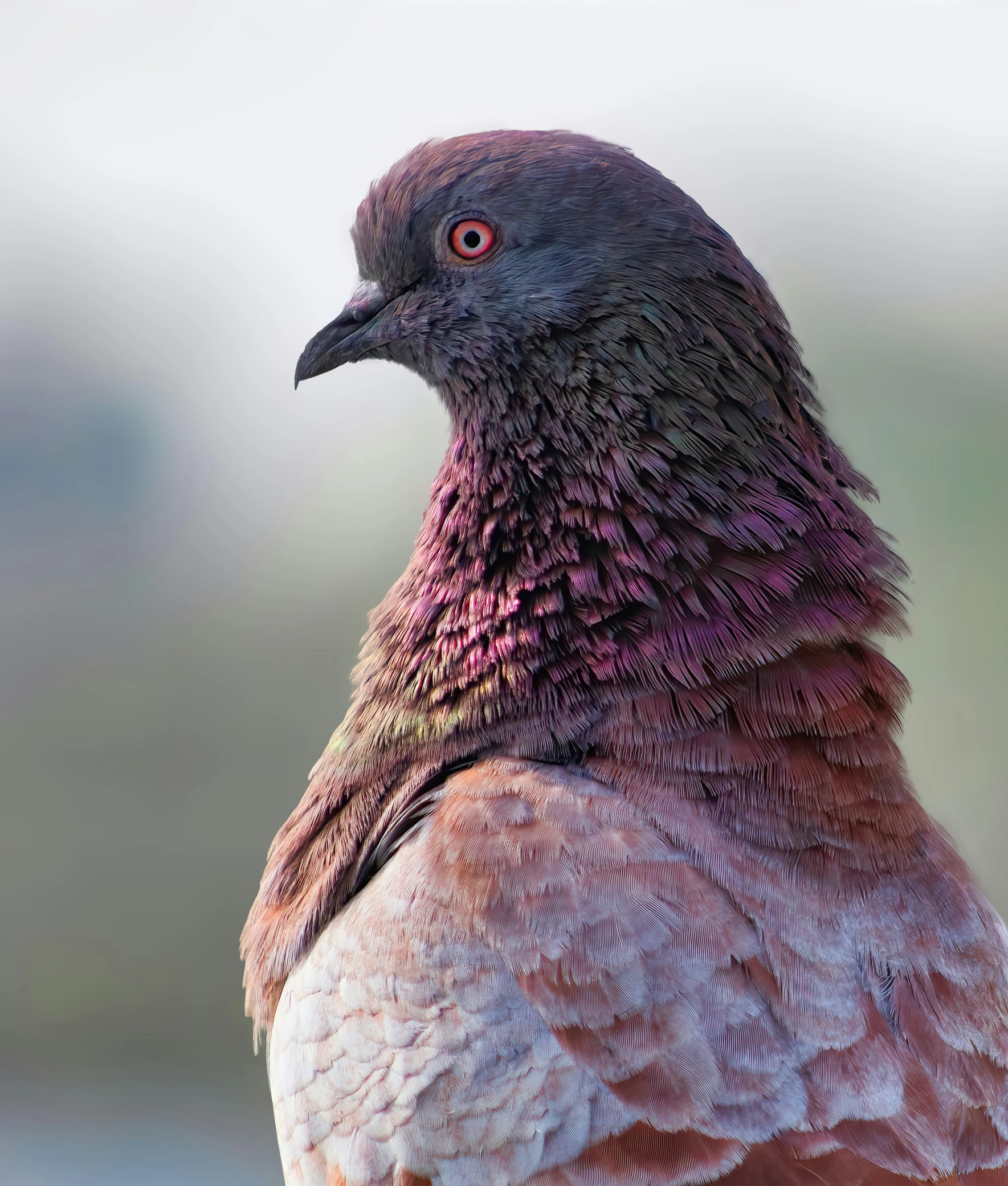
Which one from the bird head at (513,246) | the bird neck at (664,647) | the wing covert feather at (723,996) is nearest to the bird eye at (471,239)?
the bird head at (513,246)

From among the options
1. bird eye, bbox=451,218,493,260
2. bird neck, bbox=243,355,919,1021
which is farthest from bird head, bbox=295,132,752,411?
bird neck, bbox=243,355,919,1021

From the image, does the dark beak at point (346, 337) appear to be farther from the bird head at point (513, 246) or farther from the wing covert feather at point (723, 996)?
the wing covert feather at point (723, 996)

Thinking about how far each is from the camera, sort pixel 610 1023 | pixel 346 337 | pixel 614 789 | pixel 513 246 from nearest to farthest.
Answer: pixel 610 1023 < pixel 614 789 < pixel 513 246 < pixel 346 337

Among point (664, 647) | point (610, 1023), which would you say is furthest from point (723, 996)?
point (664, 647)

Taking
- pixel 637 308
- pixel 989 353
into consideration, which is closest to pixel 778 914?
pixel 637 308

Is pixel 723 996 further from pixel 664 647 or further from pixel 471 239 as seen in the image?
pixel 471 239

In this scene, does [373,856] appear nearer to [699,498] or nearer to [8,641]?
[699,498]
